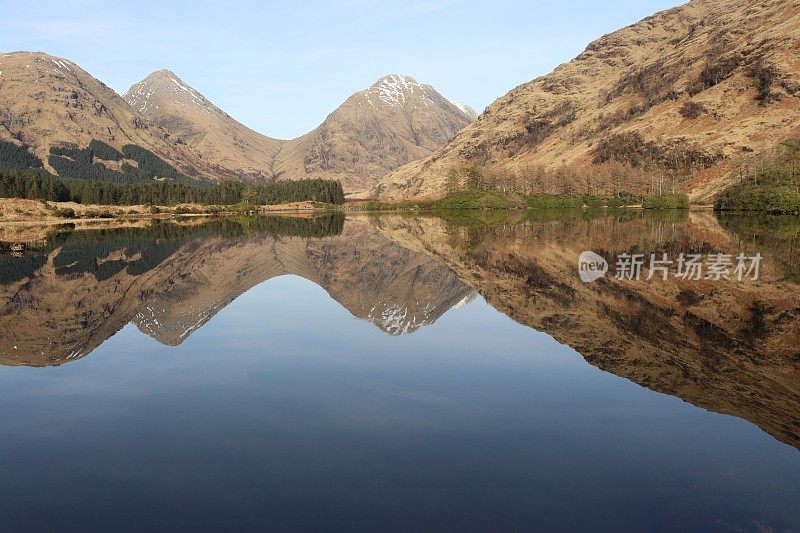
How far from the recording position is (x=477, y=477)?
424 inches

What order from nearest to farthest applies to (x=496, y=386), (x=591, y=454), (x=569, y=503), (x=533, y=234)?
1. (x=569, y=503)
2. (x=591, y=454)
3. (x=496, y=386)
4. (x=533, y=234)

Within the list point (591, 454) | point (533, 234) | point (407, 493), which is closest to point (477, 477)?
point (407, 493)

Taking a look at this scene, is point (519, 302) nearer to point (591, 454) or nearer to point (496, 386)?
point (496, 386)

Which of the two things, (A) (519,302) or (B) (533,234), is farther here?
(B) (533,234)

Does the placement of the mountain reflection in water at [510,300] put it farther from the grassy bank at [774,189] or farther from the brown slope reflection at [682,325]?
the grassy bank at [774,189]

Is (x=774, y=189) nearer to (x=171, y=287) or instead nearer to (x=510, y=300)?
(x=510, y=300)

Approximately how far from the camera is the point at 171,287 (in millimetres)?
37062

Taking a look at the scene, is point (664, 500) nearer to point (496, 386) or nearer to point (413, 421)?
point (413, 421)

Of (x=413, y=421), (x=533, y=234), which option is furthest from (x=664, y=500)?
(x=533, y=234)

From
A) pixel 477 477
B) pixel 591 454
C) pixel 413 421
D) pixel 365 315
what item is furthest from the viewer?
pixel 365 315

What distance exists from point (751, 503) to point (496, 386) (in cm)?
746

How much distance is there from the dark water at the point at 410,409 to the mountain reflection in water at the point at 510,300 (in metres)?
0.19

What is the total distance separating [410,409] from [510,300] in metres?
16.5

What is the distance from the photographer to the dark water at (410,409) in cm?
995
